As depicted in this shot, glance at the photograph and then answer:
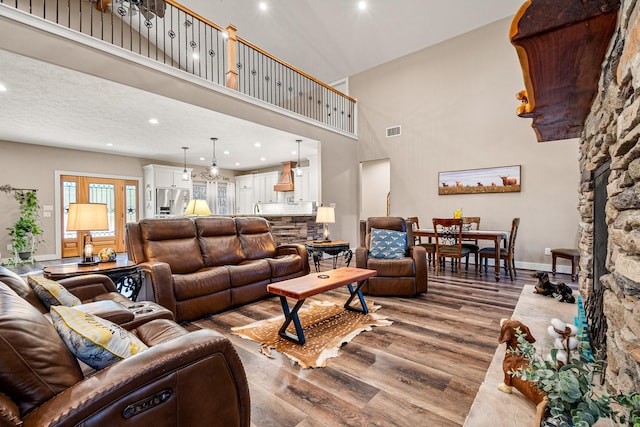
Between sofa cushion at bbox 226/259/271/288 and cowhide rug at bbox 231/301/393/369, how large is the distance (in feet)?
2.08

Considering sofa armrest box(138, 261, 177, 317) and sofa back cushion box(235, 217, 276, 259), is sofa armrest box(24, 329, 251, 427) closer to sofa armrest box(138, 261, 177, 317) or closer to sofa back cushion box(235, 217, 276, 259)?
sofa armrest box(138, 261, 177, 317)

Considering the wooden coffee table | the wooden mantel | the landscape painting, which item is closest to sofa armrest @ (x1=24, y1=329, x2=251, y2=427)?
the wooden coffee table

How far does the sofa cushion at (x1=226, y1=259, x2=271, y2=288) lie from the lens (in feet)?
11.1

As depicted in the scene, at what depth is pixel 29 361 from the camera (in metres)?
0.84

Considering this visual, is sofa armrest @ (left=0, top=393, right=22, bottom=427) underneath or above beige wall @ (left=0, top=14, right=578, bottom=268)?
underneath

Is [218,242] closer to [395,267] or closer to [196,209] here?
[196,209]

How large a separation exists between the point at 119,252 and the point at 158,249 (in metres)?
6.24

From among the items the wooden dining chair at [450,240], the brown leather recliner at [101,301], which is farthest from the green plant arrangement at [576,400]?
the wooden dining chair at [450,240]

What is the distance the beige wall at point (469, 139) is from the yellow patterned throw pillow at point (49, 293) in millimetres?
5937

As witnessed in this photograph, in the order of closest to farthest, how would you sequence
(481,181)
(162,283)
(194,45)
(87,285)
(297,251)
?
1. (87,285)
2. (162,283)
3. (297,251)
4. (194,45)
5. (481,181)

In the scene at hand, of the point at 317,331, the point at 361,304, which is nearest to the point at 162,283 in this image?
the point at 317,331

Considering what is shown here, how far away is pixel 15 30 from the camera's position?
293cm

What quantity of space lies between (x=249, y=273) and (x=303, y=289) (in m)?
1.21

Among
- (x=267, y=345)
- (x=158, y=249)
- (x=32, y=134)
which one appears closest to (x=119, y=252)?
(x=32, y=134)
